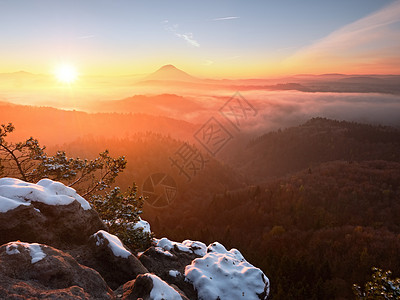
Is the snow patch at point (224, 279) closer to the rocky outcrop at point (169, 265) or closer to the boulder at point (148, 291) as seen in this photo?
the rocky outcrop at point (169, 265)

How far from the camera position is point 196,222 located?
153250 mm

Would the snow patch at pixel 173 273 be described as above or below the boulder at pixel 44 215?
below

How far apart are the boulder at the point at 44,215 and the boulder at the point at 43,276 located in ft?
9.96

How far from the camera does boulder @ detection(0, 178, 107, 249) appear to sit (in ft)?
43.0

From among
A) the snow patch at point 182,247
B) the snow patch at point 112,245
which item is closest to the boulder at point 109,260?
the snow patch at point 112,245

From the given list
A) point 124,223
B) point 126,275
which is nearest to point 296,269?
point 124,223

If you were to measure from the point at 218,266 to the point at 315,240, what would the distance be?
11856 cm

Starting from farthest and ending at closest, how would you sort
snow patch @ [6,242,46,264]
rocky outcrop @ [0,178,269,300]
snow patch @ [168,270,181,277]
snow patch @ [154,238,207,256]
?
snow patch @ [154,238,207,256] → snow patch @ [168,270,181,277] → snow patch @ [6,242,46,264] → rocky outcrop @ [0,178,269,300]

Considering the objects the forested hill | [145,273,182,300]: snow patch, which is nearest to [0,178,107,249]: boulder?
[145,273,182,300]: snow patch

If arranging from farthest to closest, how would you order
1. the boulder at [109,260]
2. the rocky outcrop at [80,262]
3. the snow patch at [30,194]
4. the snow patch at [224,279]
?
1. the snow patch at [224,279]
2. the boulder at [109,260]
3. the snow patch at [30,194]
4. the rocky outcrop at [80,262]

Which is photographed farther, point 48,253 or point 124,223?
point 124,223

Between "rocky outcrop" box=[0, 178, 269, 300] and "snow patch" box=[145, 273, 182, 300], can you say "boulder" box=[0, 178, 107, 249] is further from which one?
"snow patch" box=[145, 273, 182, 300]

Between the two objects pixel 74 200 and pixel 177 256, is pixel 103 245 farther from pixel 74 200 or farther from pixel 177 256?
pixel 177 256

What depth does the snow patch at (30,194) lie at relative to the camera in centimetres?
1326
